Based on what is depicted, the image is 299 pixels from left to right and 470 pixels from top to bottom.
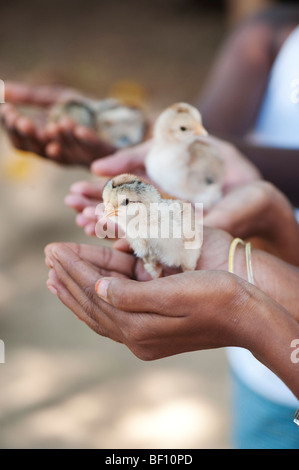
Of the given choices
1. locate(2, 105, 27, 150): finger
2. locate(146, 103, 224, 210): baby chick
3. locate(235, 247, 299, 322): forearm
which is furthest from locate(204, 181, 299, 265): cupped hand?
locate(2, 105, 27, 150): finger

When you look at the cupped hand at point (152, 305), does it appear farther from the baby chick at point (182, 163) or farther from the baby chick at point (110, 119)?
the baby chick at point (110, 119)

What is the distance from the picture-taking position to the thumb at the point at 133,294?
25.9 inches

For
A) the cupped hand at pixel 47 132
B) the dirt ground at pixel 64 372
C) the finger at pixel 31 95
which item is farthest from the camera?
the dirt ground at pixel 64 372

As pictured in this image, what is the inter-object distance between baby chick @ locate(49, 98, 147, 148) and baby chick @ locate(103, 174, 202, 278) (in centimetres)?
53

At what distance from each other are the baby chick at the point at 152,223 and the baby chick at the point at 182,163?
0.17 meters

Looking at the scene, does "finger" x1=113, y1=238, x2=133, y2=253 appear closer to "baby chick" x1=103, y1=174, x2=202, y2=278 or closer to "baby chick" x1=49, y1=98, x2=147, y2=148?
"baby chick" x1=103, y1=174, x2=202, y2=278

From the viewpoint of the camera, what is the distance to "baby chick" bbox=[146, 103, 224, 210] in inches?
35.9

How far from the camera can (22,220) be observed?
2.58 m

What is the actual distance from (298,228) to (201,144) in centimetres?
22

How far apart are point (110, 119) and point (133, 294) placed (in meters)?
0.70

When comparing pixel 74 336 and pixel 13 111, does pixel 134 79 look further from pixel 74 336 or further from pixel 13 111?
pixel 13 111

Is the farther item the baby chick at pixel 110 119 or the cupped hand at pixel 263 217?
the baby chick at pixel 110 119

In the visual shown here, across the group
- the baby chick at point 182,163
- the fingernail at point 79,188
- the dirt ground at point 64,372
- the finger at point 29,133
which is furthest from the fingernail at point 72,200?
the dirt ground at point 64,372
